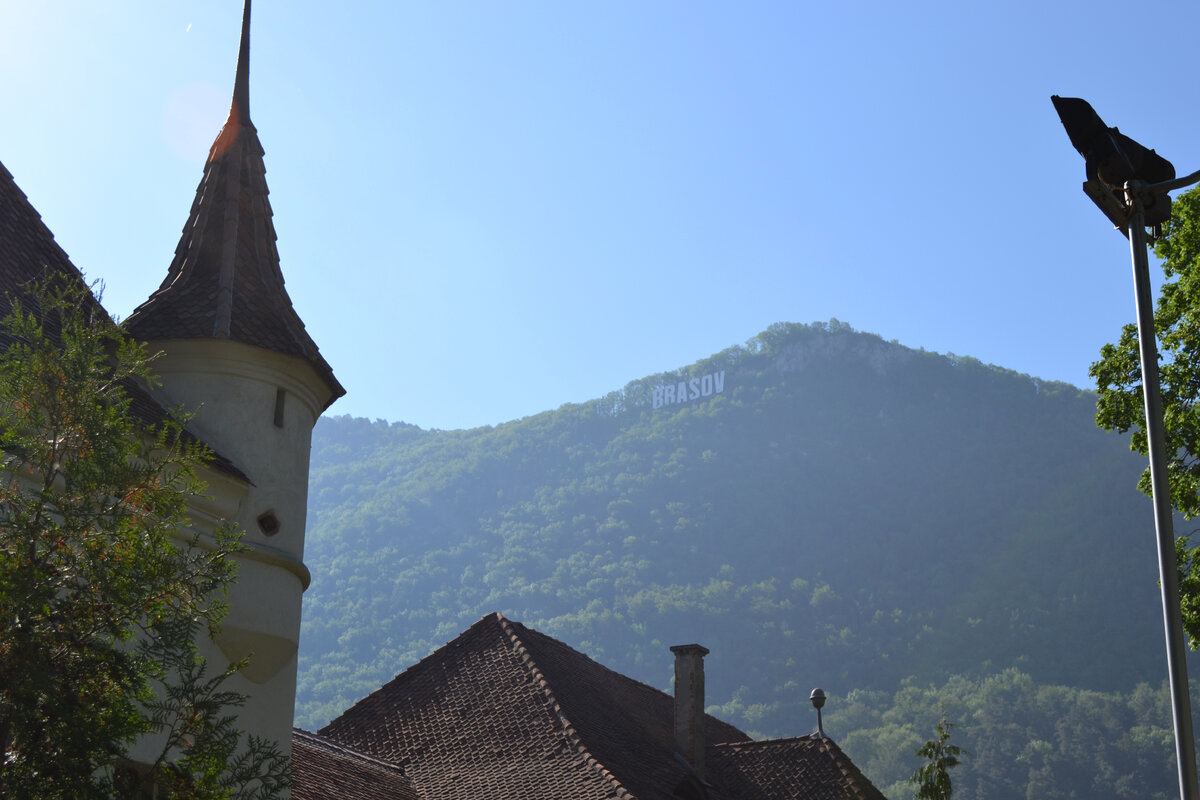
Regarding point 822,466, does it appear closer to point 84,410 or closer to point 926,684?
point 926,684

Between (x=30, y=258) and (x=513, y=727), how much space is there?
1347 centimetres

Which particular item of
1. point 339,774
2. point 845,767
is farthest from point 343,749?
point 845,767

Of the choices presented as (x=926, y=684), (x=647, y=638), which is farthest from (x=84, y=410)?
(x=647, y=638)

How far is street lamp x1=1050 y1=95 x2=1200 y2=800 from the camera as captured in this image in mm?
9219

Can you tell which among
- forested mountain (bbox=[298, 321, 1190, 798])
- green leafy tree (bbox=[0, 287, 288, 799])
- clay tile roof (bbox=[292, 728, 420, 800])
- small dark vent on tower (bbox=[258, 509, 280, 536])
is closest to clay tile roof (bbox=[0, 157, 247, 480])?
small dark vent on tower (bbox=[258, 509, 280, 536])

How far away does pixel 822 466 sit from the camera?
172750mm

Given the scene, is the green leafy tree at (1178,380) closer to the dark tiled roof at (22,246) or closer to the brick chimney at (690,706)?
the brick chimney at (690,706)

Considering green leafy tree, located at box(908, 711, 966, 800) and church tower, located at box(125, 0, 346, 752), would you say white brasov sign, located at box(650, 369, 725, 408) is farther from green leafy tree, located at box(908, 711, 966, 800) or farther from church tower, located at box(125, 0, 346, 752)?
church tower, located at box(125, 0, 346, 752)

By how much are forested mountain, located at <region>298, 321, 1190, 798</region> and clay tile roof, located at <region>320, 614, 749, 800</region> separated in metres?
49.1

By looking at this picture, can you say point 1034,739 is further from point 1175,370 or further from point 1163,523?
point 1163,523

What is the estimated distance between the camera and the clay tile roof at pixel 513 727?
22.7 m

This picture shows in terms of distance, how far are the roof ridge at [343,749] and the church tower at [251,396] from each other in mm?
8514

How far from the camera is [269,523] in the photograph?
14352mm

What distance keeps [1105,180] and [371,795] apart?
51.0ft
